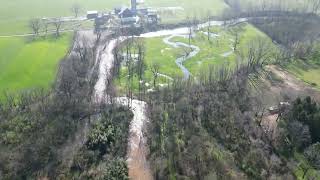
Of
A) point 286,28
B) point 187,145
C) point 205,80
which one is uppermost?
point 286,28

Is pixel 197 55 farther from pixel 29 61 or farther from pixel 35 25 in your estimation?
pixel 35 25

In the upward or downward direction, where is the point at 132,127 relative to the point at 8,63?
downward

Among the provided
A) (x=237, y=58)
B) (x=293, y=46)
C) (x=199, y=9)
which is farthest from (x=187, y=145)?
(x=199, y=9)

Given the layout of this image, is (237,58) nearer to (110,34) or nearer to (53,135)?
(110,34)

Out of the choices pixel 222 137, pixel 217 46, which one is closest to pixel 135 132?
pixel 222 137

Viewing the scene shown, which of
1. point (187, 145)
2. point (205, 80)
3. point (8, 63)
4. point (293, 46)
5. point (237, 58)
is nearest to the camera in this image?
point (187, 145)

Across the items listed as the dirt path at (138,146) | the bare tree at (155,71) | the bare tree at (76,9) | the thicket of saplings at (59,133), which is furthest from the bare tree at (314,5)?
the thicket of saplings at (59,133)

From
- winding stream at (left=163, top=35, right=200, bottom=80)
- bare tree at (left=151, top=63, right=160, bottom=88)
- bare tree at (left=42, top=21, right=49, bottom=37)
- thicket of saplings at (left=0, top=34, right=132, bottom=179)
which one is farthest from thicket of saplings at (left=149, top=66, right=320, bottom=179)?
bare tree at (left=42, top=21, right=49, bottom=37)

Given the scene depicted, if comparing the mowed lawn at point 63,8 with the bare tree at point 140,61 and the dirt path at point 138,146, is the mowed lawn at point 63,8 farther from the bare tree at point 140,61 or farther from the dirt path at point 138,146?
the dirt path at point 138,146
